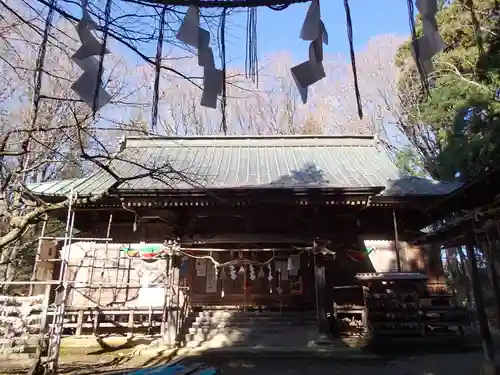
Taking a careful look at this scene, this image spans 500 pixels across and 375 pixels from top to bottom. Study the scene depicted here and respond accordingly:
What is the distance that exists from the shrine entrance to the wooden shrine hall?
0.03 m

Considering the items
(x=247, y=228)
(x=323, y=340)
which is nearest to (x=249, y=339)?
(x=323, y=340)

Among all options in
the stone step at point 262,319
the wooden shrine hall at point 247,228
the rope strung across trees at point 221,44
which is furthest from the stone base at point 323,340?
the rope strung across trees at point 221,44

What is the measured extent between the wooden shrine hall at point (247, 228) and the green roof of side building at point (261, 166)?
6 cm

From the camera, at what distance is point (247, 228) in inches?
440

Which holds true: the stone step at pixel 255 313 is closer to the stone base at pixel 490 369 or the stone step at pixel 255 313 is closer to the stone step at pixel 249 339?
the stone step at pixel 249 339

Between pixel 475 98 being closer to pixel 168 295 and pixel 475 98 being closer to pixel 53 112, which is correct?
pixel 168 295

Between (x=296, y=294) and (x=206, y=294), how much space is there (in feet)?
9.17

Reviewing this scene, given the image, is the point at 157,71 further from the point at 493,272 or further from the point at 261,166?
the point at 261,166

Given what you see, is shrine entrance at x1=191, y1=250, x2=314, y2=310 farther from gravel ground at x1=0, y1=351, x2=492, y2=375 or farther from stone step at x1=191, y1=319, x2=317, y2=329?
gravel ground at x1=0, y1=351, x2=492, y2=375

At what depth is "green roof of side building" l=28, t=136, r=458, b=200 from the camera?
10769mm

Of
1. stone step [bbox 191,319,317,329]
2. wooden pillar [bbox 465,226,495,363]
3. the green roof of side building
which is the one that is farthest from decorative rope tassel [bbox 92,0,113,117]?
stone step [bbox 191,319,317,329]

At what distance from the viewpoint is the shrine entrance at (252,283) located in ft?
39.1

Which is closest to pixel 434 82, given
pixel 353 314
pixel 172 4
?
pixel 353 314

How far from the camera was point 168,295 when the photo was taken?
32.8 ft
